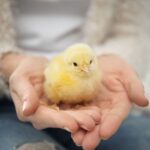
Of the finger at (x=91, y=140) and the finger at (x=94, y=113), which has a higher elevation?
the finger at (x=94, y=113)

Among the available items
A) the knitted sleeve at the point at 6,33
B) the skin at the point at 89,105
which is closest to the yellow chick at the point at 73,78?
the skin at the point at 89,105

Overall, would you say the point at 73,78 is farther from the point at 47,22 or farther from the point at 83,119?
the point at 47,22

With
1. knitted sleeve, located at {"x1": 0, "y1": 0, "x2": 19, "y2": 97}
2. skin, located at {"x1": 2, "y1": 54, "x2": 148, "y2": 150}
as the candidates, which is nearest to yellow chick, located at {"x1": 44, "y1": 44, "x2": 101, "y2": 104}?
skin, located at {"x1": 2, "y1": 54, "x2": 148, "y2": 150}

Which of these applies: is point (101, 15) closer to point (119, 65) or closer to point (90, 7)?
point (90, 7)

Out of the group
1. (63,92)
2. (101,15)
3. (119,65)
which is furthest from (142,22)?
(63,92)

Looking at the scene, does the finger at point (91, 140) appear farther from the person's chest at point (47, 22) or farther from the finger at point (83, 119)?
the person's chest at point (47, 22)
